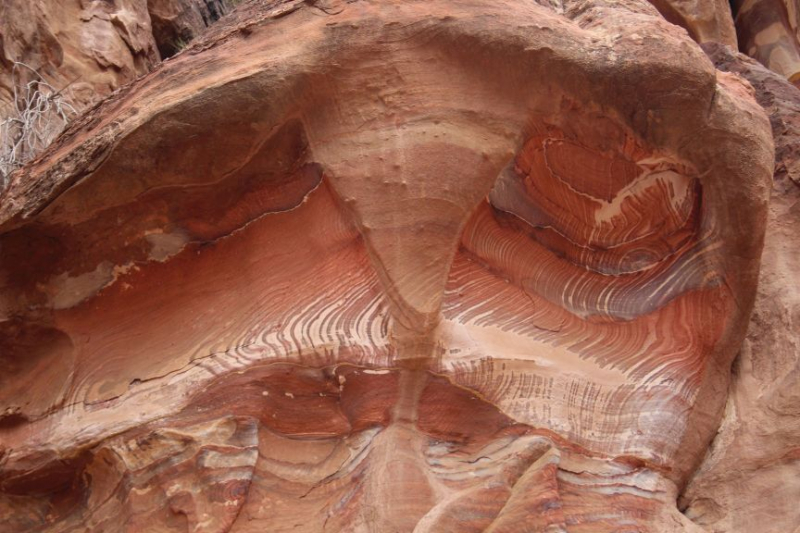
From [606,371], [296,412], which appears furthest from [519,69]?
[296,412]

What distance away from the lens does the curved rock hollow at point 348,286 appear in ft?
8.00

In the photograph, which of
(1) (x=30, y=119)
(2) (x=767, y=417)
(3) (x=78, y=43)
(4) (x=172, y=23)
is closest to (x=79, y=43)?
(3) (x=78, y=43)

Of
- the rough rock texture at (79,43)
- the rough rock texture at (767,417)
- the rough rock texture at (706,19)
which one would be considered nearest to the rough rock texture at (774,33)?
the rough rock texture at (706,19)

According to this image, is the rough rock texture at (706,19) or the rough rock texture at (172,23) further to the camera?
the rough rock texture at (706,19)

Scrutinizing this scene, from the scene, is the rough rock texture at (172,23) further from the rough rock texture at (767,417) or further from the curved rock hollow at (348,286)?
the rough rock texture at (767,417)

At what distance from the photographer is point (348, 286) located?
2609 mm

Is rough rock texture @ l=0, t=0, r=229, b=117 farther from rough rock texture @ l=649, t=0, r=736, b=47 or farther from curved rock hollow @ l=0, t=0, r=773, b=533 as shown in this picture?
rough rock texture @ l=649, t=0, r=736, b=47

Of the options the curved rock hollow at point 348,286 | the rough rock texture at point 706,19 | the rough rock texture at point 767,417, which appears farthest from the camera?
the rough rock texture at point 706,19

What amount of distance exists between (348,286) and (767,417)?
1.41 metres

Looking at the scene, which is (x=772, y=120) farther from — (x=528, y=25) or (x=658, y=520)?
A: (x=658, y=520)

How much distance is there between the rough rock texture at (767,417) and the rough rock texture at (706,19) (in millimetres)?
2357

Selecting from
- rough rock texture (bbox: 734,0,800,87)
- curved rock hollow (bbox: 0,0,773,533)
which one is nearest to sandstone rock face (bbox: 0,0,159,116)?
curved rock hollow (bbox: 0,0,773,533)

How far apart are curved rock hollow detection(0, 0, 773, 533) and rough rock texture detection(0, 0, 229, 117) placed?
1.85m

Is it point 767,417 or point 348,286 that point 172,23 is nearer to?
point 348,286
